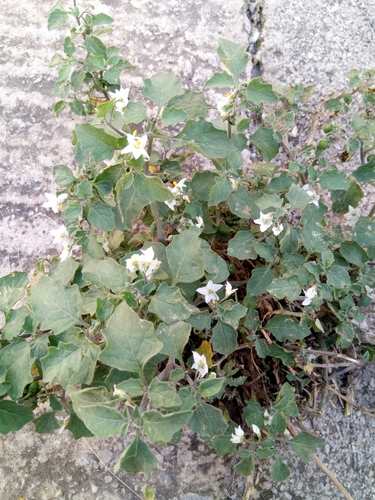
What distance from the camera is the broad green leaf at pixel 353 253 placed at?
1.38 m

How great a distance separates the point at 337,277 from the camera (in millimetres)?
1271

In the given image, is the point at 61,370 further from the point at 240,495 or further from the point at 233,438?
the point at 240,495

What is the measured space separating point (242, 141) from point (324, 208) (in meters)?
0.31

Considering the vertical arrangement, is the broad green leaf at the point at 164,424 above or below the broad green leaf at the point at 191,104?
below

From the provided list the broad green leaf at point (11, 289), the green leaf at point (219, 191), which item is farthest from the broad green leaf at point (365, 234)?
the broad green leaf at point (11, 289)

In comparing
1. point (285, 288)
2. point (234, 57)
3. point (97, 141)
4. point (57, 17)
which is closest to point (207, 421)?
point (285, 288)

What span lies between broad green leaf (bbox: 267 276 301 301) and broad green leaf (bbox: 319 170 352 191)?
0.28 meters

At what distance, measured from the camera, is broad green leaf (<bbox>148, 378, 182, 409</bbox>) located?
958 mm

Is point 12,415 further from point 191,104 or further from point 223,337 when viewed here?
point 191,104

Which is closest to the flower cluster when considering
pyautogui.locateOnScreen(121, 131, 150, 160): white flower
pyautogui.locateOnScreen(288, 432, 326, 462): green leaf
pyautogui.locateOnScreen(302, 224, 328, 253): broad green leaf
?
pyautogui.locateOnScreen(121, 131, 150, 160): white flower

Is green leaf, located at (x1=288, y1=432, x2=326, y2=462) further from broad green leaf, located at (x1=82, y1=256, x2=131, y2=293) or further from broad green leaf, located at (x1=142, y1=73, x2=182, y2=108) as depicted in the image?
broad green leaf, located at (x1=142, y1=73, x2=182, y2=108)

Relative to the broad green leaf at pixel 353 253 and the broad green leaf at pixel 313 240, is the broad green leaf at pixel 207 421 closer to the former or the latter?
the broad green leaf at pixel 313 240

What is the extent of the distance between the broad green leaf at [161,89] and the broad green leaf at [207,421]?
0.79m

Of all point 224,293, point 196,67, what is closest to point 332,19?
point 196,67
